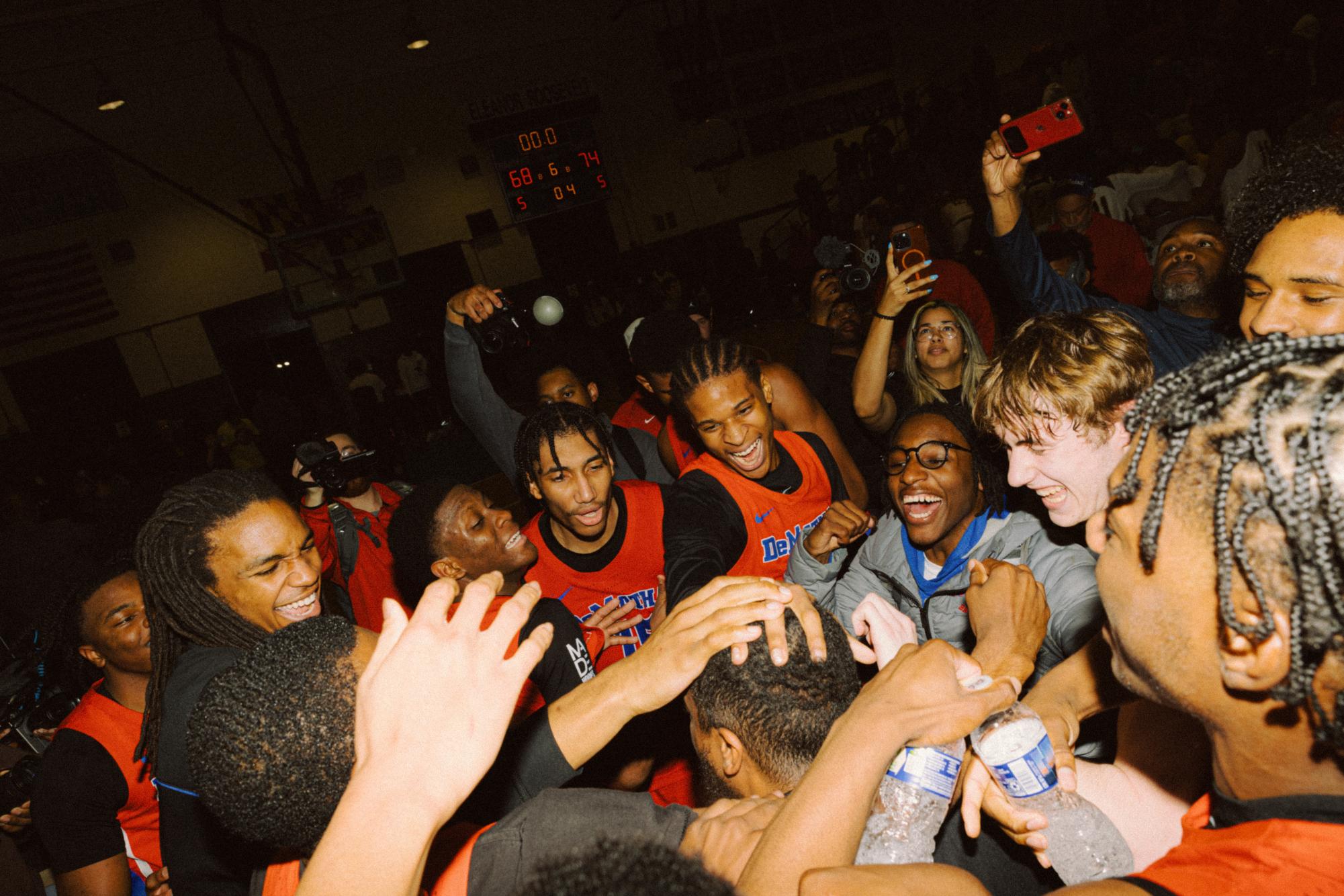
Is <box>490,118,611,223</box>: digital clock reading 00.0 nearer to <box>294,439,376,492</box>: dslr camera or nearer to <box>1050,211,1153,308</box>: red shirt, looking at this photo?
<box>1050,211,1153,308</box>: red shirt

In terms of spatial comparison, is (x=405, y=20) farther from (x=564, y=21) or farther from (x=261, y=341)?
(x=261, y=341)

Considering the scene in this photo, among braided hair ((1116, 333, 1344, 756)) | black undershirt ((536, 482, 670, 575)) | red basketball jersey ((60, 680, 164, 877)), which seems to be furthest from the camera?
black undershirt ((536, 482, 670, 575))

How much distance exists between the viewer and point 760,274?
48.5 ft

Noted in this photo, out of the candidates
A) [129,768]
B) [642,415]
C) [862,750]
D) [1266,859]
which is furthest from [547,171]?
[1266,859]

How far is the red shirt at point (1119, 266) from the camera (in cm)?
458

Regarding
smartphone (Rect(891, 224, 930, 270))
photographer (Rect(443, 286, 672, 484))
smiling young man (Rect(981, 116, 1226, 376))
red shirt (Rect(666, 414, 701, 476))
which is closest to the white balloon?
photographer (Rect(443, 286, 672, 484))

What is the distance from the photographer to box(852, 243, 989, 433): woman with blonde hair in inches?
126

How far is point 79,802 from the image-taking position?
213 centimetres

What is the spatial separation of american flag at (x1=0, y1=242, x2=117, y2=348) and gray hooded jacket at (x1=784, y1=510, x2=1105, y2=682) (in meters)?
14.0

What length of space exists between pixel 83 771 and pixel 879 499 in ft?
10.7

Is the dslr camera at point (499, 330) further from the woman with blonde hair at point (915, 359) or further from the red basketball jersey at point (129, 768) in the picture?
the red basketball jersey at point (129, 768)

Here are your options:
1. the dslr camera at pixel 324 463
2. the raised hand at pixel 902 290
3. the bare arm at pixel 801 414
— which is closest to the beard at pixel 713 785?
the bare arm at pixel 801 414

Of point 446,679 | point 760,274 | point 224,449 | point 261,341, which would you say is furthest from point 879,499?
point 261,341

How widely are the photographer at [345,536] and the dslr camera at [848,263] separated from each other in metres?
2.65
